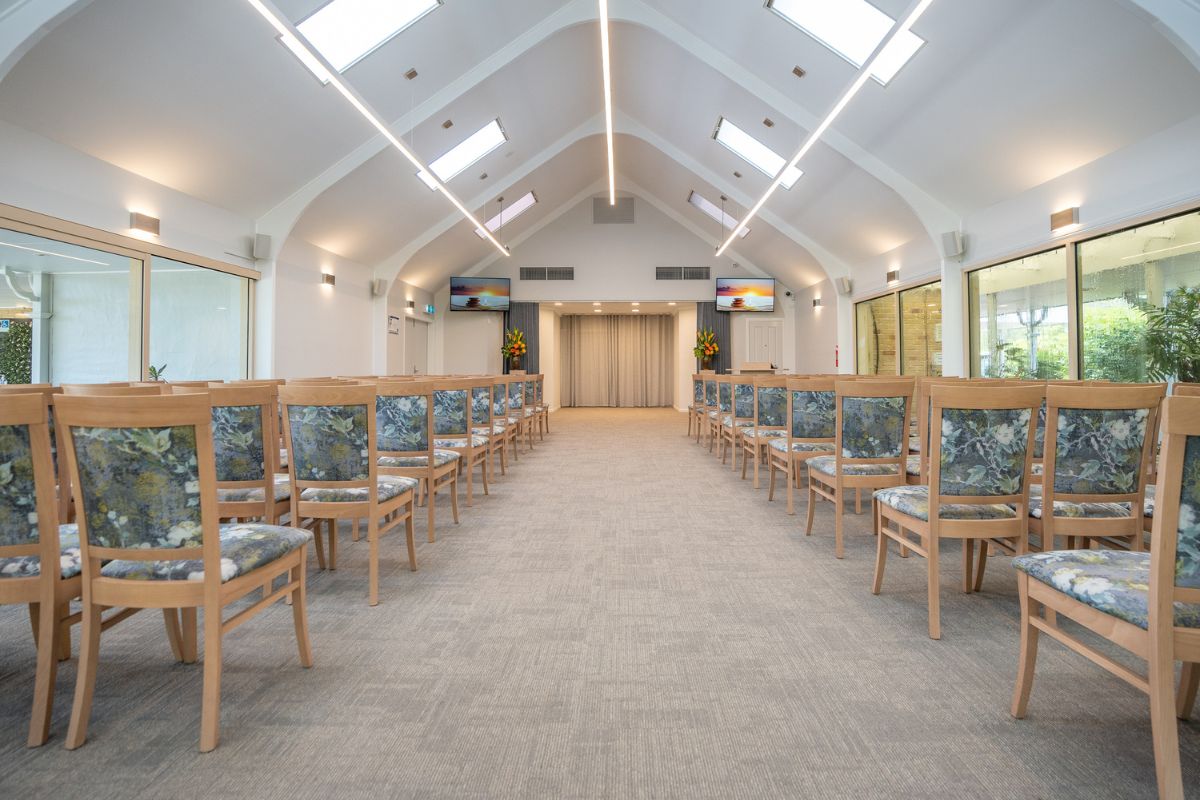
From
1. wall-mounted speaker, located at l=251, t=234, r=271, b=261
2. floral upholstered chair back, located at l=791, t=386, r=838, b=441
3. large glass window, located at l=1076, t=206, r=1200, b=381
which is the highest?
wall-mounted speaker, located at l=251, t=234, r=271, b=261

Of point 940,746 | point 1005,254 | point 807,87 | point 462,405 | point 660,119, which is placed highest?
point 660,119

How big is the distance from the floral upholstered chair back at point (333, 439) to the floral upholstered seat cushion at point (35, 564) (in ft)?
2.59

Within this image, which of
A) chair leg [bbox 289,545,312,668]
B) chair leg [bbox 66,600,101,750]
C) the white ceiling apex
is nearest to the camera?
chair leg [bbox 66,600,101,750]

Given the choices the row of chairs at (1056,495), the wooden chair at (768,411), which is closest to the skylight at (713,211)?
the wooden chair at (768,411)

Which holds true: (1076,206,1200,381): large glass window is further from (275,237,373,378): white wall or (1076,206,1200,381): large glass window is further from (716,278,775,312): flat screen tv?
(275,237,373,378): white wall

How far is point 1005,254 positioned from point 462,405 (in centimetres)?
597

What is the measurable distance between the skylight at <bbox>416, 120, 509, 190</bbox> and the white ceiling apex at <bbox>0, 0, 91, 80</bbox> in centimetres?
452

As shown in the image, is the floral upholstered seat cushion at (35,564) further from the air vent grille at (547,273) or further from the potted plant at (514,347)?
the air vent grille at (547,273)

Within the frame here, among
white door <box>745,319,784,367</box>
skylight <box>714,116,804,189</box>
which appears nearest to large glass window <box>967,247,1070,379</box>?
skylight <box>714,116,804,189</box>

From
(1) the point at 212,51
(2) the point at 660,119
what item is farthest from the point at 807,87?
(1) the point at 212,51

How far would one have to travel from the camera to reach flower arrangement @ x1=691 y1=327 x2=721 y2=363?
42.6 ft

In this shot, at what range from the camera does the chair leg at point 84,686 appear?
4.63 ft

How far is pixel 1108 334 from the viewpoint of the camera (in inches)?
193

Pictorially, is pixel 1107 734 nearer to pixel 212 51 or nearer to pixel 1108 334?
pixel 1108 334
